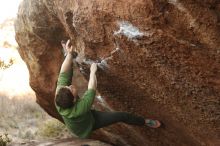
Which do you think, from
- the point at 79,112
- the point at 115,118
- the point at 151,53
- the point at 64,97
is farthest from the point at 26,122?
the point at 151,53

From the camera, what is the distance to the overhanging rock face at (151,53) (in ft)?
16.6

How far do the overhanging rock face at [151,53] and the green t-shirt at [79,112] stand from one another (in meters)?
0.42

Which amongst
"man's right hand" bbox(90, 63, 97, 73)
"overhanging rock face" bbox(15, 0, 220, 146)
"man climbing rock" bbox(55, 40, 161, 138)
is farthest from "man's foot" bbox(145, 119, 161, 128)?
"man's right hand" bbox(90, 63, 97, 73)

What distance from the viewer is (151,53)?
5637mm

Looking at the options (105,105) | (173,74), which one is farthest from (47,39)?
(173,74)

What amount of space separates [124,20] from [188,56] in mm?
869

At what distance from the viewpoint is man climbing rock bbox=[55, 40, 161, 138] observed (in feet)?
21.1

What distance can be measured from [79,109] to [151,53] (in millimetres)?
1440

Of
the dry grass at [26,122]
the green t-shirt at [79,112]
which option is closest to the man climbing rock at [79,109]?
the green t-shirt at [79,112]

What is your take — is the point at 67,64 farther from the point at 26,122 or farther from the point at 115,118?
the point at 26,122

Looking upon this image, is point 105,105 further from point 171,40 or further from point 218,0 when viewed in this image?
point 218,0

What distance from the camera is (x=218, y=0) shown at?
4.63m

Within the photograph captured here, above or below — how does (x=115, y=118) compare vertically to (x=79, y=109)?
below

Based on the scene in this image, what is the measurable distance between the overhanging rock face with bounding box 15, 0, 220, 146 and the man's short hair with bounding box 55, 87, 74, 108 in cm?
64
